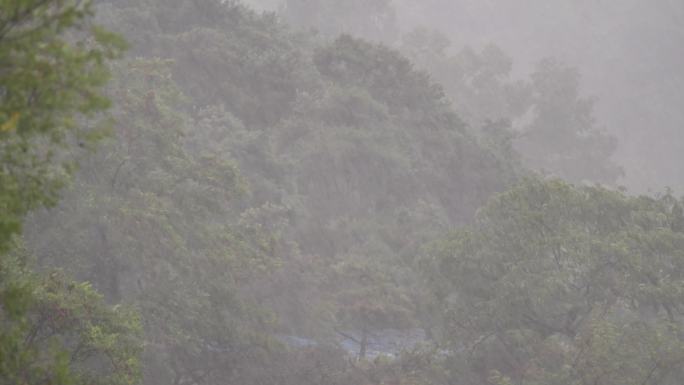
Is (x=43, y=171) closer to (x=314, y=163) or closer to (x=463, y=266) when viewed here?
(x=463, y=266)

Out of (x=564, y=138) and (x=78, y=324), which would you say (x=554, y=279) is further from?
(x=564, y=138)

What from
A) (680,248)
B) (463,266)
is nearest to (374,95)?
(463,266)

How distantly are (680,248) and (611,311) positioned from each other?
1.65 metres

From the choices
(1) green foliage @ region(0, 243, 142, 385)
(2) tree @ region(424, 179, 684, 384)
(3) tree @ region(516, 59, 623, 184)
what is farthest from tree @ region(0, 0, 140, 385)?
(3) tree @ region(516, 59, 623, 184)

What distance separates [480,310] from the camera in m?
12.6

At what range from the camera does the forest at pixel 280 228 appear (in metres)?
4.90

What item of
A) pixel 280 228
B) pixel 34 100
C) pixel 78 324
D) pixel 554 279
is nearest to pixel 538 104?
pixel 280 228

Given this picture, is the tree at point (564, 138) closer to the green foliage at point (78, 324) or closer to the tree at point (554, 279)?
the tree at point (554, 279)

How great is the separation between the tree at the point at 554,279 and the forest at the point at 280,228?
4 cm

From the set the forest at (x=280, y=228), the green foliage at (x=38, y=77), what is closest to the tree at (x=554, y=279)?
the forest at (x=280, y=228)

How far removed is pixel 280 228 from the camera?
55.0ft

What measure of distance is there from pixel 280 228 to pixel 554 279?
715cm

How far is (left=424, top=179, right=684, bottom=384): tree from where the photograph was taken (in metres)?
11.5

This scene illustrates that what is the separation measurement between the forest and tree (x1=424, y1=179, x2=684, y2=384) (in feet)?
0.14
